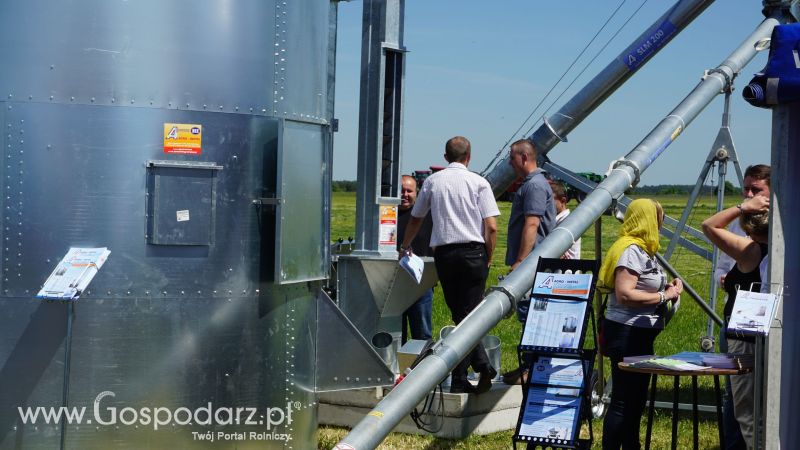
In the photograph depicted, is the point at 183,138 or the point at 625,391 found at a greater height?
the point at 183,138

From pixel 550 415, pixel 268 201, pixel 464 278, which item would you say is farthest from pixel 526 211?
pixel 550 415

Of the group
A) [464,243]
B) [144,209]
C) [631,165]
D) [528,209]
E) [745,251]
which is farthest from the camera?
[528,209]

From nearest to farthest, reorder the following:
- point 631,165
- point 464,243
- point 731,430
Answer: point 731,430 → point 631,165 → point 464,243

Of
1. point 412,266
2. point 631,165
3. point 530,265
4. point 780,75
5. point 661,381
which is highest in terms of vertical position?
point 780,75

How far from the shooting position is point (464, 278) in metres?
7.88

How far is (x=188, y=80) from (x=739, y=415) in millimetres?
3868

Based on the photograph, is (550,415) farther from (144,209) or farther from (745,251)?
(144,209)

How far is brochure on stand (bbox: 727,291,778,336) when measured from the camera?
527 centimetres

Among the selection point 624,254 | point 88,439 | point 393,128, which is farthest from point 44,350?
point 624,254

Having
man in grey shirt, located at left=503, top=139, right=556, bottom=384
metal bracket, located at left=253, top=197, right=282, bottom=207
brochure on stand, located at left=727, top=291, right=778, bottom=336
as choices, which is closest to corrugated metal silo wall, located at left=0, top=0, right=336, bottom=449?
metal bracket, located at left=253, top=197, right=282, bottom=207

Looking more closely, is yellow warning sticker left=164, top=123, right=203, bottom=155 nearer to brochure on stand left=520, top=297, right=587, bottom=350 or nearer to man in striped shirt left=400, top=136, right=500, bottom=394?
man in striped shirt left=400, top=136, right=500, bottom=394

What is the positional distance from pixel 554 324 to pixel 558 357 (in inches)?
7.5

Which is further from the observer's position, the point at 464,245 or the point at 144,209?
the point at 464,245

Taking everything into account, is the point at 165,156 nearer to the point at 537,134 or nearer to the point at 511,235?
the point at 511,235
